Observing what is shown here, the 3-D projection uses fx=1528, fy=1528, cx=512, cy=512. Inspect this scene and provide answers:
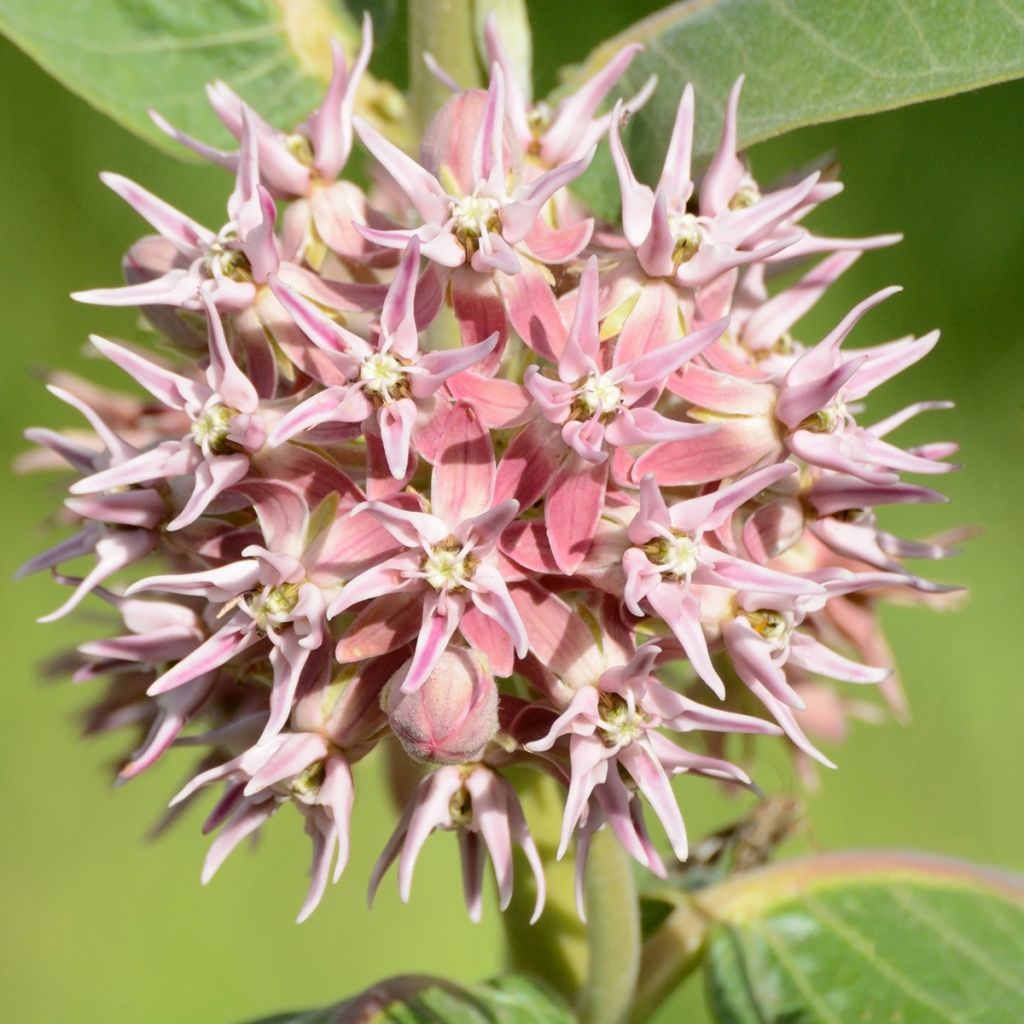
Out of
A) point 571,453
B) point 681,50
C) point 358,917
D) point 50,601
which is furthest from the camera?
point 50,601

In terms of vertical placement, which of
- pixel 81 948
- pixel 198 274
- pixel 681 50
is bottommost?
pixel 81 948

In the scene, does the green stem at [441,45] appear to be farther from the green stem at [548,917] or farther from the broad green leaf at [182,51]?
the green stem at [548,917]

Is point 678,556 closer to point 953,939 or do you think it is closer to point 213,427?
point 213,427

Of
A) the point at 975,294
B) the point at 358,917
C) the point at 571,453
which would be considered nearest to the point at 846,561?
the point at 571,453

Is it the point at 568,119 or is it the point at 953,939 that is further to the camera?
the point at 953,939

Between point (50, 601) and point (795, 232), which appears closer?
point (795, 232)

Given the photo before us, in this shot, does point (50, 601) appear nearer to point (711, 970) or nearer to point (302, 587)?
point (711, 970)

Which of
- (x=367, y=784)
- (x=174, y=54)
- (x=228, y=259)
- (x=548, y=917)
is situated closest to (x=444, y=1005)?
(x=548, y=917)
